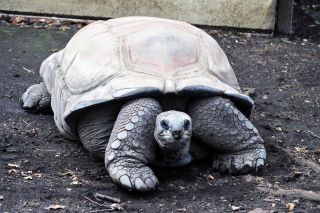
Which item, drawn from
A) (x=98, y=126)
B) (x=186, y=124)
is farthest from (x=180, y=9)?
(x=186, y=124)

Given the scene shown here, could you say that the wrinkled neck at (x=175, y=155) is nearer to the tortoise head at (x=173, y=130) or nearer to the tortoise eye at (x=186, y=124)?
the tortoise head at (x=173, y=130)

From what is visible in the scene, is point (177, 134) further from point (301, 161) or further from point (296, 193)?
point (301, 161)

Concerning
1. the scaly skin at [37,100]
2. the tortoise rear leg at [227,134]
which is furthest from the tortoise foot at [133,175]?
the scaly skin at [37,100]

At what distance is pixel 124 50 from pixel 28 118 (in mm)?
1067

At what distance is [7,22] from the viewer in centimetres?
708

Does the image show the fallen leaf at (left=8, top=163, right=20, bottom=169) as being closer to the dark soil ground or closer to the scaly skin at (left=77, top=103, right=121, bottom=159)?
the dark soil ground

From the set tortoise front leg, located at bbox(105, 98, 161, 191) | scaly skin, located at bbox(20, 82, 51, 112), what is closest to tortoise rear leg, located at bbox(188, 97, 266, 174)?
tortoise front leg, located at bbox(105, 98, 161, 191)

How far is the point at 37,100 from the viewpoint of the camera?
4605mm

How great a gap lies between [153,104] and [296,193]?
0.85m

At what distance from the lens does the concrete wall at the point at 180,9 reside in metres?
6.96

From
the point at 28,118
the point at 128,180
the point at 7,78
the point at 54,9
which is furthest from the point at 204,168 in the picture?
the point at 54,9

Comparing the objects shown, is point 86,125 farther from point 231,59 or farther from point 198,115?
point 231,59

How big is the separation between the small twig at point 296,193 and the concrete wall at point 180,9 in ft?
12.2

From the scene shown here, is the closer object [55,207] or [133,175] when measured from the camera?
[55,207]
